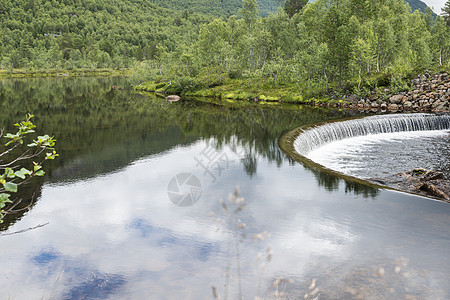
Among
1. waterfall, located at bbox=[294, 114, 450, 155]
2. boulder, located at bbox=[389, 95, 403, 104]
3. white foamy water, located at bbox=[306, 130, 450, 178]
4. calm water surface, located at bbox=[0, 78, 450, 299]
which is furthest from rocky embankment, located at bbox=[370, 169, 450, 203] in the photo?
boulder, located at bbox=[389, 95, 403, 104]

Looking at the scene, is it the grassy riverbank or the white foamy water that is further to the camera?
the grassy riverbank

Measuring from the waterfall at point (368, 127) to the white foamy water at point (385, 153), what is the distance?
617 millimetres

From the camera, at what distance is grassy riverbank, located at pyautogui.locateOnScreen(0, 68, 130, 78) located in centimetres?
13988

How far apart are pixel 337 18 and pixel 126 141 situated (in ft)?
129

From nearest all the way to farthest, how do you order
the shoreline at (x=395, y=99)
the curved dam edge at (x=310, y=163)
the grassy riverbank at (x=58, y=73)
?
1. the curved dam edge at (x=310, y=163)
2. the shoreline at (x=395, y=99)
3. the grassy riverbank at (x=58, y=73)

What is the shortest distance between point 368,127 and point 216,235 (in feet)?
83.6

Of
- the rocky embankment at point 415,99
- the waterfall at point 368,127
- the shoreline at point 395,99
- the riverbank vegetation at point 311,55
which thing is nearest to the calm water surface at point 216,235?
the waterfall at point 368,127

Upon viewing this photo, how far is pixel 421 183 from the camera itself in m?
17.6

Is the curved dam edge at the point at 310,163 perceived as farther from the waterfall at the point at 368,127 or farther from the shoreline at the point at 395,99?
the shoreline at the point at 395,99

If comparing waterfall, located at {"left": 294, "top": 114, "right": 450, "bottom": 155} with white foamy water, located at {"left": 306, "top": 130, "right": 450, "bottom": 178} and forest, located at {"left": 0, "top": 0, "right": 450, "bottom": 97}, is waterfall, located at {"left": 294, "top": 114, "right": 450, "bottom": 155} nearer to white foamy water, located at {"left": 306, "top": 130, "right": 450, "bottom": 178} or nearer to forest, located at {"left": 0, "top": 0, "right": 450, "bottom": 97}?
white foamy water, located at {"left": 306, "top": 130, "right": 450, "bottom": 178}

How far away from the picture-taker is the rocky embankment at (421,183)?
16.4m

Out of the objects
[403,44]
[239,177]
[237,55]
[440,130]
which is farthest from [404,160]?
[237,55]

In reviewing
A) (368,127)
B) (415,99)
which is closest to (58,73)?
(415,99)

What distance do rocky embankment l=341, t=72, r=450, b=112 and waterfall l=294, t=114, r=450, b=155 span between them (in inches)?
335
